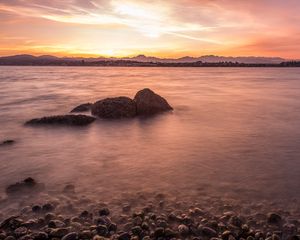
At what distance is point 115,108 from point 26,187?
867 centimetres

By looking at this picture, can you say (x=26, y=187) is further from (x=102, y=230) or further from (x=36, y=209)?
(x=102, y=230)

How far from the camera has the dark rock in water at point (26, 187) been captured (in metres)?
6.85

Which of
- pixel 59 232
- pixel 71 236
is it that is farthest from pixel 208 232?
pixel 59 232

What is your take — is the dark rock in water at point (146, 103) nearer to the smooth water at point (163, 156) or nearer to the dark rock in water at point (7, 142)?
the smooth water at point (163, 156)

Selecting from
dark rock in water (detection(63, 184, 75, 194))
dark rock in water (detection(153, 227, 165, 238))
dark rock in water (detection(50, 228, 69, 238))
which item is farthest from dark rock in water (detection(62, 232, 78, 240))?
dark rock in water (detection(63, 184, 75, 194))

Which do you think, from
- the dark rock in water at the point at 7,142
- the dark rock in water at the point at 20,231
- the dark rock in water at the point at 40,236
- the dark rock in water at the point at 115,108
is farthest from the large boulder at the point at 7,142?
the dark rock in water at the point at 40,236

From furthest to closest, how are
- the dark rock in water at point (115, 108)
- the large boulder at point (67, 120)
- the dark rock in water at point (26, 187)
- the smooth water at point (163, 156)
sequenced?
1. the dark rock in water at point (115, 108)
2. the large boulder at point (67, 120)
3. the smooth water at point (163, 156)
4. the dark rock in water at point (26, 187)

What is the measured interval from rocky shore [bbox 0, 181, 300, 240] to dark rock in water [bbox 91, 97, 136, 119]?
8716 millimetres

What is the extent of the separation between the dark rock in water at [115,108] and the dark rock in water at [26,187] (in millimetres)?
8014

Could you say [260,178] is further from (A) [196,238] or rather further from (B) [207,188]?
(A) [196,238]

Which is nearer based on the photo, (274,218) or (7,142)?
(274,218)

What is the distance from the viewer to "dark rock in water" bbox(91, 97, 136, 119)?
15234 millimetres

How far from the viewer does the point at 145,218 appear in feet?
18.4

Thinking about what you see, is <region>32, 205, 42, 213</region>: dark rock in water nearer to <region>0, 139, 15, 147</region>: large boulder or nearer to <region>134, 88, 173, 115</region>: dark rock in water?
<region>0, 139, 15, 147</region>: large boulder
